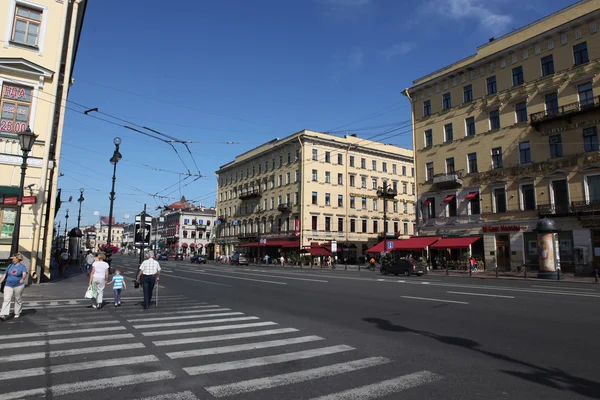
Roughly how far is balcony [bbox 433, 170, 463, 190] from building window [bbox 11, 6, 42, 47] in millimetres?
32596

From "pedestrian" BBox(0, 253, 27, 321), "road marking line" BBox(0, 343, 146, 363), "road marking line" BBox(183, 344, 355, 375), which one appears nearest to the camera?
"road marking line" BBox(183, 344, 355, 375)

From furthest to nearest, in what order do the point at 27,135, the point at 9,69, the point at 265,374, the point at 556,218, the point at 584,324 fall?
the point at 556,218, the point at 9,69, the point at 27,135, the point at 584,324, the point at 265,374

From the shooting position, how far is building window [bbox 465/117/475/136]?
1463 inches

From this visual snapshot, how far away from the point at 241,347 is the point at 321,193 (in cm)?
5029

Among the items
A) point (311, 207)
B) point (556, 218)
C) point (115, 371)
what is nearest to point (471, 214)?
point (556, 218)

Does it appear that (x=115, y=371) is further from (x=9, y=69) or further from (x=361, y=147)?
(x=361, y=147)

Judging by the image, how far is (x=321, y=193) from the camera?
188 ft

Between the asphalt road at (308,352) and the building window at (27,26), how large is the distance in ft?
46.0

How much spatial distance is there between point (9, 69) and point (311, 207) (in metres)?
41.0

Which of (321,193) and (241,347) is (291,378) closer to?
(241,347)

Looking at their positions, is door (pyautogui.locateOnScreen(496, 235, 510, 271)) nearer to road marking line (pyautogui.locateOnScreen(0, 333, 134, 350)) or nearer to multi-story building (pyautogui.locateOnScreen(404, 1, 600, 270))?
multi-story building (pyautogui.locateOnScreen(404, 1, 600, 270))

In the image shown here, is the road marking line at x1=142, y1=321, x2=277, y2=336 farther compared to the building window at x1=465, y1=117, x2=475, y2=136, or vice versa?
the building window at x1=465, y1=117, x2=475, y2=136

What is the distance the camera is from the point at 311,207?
5581 centimetres

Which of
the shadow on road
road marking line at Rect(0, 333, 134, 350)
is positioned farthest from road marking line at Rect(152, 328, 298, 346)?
the shadow on road
